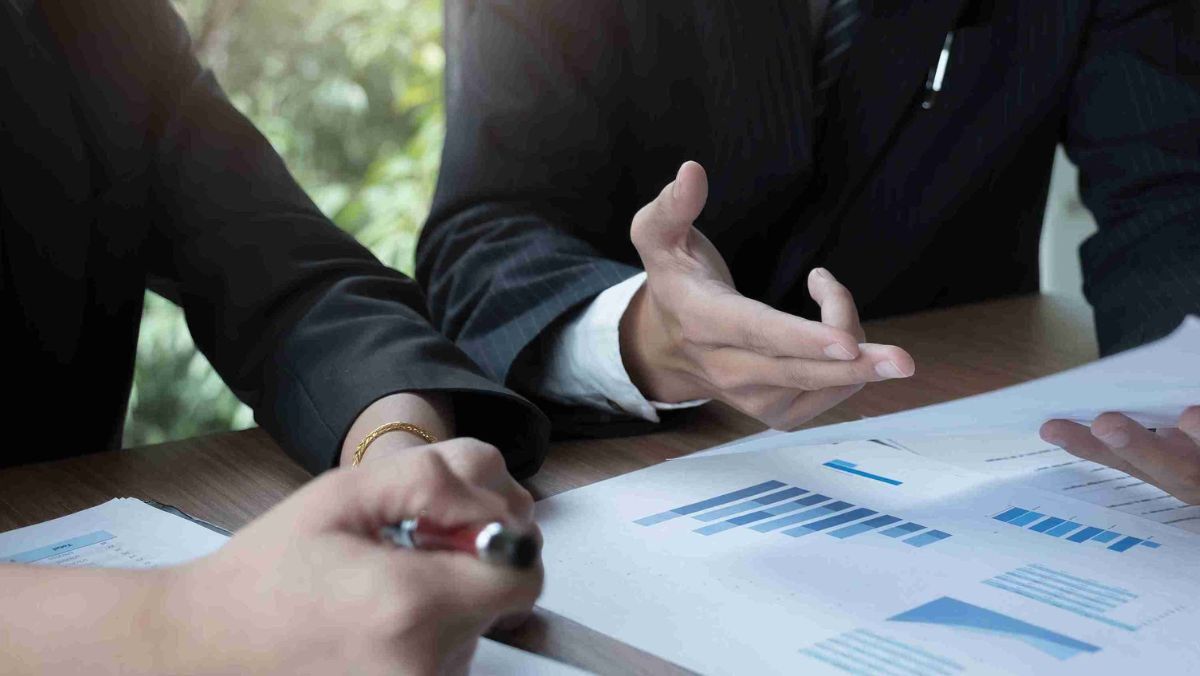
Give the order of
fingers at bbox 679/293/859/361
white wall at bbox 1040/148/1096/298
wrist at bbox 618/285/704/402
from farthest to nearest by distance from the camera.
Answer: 1. white wall at bbox 1040/148/1096/298
2. wrist at bbox 618/285/704/402
3. fingers at bbox 679/293/859/361

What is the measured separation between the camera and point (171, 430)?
2.23 meters

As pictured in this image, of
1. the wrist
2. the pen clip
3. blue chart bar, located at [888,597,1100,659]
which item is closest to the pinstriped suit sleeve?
the pen clip

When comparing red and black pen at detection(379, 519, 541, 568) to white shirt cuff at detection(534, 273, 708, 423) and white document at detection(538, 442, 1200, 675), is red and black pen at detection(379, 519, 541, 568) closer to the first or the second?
white document at detection(538, 442, 1200, 675)

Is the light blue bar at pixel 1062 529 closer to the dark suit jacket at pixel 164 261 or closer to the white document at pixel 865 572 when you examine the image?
the white document at pixel 865 572

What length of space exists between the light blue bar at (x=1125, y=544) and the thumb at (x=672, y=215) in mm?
263

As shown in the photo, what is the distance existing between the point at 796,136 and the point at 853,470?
0.38 meters

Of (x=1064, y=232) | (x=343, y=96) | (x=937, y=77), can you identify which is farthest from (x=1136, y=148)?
(x=343, y=96)

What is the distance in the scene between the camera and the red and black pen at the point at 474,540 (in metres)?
0.30

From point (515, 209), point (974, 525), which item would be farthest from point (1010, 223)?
point (974, 525)

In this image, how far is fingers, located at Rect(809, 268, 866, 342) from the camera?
0.55 metres

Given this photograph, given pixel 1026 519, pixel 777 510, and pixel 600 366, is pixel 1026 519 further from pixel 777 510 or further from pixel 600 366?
pixel 600 366

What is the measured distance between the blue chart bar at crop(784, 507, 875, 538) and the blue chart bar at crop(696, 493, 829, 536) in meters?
0.02

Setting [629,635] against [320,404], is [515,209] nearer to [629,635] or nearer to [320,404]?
[320,404]

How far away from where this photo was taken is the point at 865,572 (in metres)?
0.50
